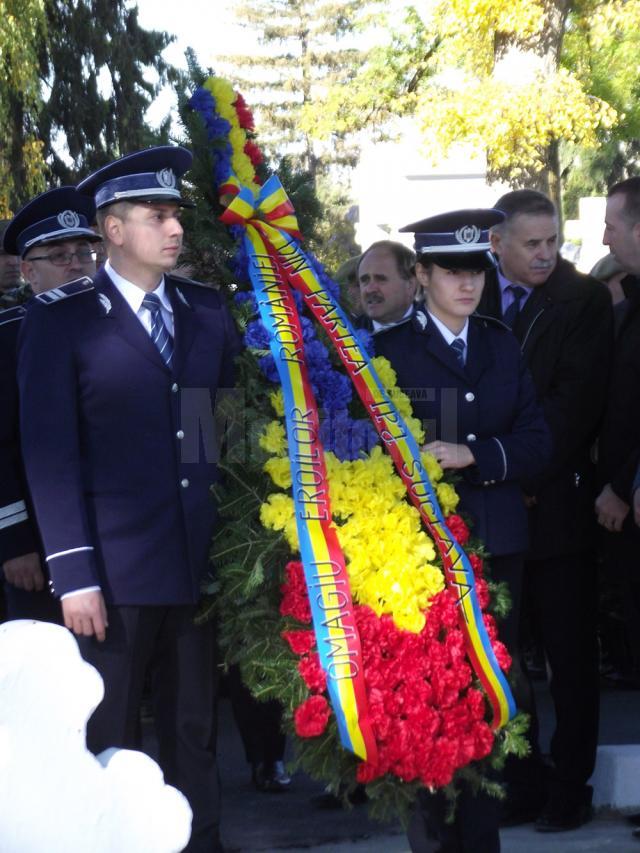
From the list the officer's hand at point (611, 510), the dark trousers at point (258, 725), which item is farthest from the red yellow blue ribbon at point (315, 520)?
the dark trousers at point (258, 725)

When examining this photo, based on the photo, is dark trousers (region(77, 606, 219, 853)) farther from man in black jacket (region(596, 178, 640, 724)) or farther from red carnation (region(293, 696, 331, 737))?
man in black jacket (region(596, 178, 640, 724))

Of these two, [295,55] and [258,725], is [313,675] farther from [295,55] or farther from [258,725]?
[295,55]

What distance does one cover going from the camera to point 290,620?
3502 mm

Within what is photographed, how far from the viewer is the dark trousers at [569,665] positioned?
460 centimetres

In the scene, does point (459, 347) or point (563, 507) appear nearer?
point (459, 347)

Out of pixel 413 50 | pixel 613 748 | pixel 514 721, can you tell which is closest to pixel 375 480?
pixel 514 721

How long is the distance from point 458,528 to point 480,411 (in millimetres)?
410

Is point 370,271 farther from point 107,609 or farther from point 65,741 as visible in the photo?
point 65,741

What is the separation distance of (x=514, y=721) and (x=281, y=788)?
68.9 inches

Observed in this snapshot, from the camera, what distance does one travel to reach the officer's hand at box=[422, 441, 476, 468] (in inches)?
148

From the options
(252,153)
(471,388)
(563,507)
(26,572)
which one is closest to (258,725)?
(26,572)

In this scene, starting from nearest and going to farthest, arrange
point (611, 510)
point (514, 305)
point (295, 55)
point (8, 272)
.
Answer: point (611, 510) → point (514, 305) → point (8, 272) → point (295, 55)

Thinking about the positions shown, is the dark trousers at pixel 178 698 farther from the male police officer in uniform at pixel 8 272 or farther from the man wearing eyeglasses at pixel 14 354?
the male police officer in uniform at pixel 8 272

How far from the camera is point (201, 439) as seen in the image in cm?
372
